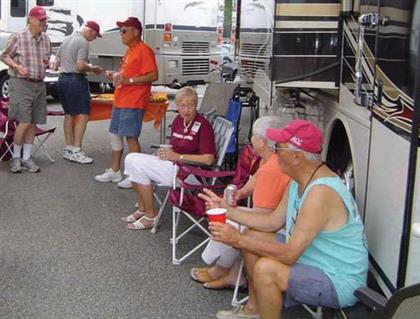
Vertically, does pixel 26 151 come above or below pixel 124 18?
below

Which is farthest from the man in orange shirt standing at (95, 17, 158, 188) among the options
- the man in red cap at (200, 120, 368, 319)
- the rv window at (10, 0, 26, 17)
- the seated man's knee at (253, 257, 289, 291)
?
the rv window at (10, 0, 26, 17)

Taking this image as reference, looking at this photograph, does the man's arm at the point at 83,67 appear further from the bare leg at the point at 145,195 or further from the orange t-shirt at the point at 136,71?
the bare leg at the point at 145,195

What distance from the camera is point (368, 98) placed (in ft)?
10.5

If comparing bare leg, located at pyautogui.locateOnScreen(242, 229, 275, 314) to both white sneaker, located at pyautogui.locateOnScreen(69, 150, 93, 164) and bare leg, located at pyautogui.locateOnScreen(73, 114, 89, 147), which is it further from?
bare leg, located at pyautogui.locateOnScreen(73, 114, 89, 147)

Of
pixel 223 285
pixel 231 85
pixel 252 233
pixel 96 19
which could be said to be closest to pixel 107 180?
pixel 231 85

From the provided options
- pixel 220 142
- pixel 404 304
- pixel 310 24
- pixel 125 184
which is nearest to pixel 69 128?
pixel 125 184

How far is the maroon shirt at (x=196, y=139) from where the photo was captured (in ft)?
15.4

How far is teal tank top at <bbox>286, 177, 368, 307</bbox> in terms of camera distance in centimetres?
280

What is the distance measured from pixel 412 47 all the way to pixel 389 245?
828 millimetres

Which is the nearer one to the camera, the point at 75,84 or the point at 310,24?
the point at 310,24

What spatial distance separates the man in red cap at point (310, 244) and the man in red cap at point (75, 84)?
178 inches

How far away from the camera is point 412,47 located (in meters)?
2.53

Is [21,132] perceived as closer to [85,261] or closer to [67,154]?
[67,154]

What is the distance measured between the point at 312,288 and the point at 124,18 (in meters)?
9.37
